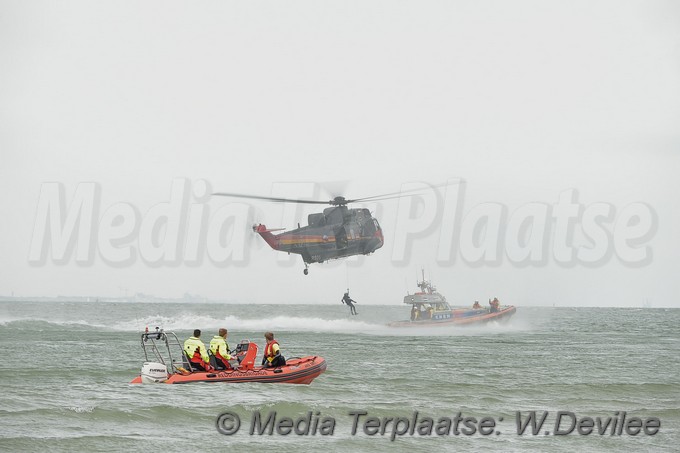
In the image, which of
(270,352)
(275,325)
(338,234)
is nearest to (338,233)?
(338,234)

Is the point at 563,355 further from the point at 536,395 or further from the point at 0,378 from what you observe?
the point at 0,378

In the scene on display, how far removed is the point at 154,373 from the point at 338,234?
19.5 metres

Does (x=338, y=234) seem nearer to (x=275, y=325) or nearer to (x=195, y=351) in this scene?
(x=195, y=351)

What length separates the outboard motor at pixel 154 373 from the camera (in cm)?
2183

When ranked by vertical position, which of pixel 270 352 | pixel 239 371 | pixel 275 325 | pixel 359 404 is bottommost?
pixel 275 325

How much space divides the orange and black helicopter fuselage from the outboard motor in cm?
1923

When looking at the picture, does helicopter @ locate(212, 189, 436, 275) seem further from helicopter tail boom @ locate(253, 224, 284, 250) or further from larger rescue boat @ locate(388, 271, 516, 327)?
larger rescue boat @ locate(388, 271, 516, 327)

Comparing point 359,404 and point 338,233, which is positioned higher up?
point 338,233

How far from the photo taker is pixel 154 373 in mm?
21875

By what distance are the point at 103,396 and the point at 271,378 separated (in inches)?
184

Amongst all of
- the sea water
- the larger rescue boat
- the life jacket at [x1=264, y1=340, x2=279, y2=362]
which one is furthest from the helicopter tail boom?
the life jacket at [x1=264, y1=340, x2=279, y2=362]

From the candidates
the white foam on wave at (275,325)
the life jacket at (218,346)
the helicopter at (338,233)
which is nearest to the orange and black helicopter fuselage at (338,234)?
the helicopter at (338,233)

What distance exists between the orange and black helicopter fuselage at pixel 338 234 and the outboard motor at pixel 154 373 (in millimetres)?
19231

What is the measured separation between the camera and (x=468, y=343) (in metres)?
44.8
